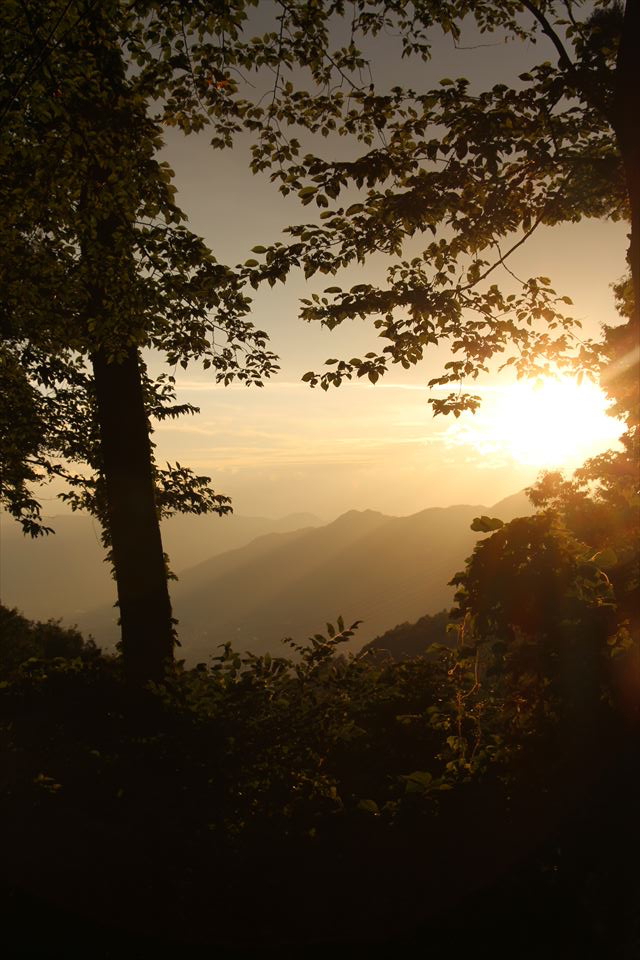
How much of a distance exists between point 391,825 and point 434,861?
349mm

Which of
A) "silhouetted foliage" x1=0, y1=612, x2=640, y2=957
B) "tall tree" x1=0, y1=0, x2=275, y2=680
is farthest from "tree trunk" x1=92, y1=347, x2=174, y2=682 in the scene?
"silhouetted foliage" x1=0, y1=612, x2=640, y2=957

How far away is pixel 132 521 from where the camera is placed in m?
7.32

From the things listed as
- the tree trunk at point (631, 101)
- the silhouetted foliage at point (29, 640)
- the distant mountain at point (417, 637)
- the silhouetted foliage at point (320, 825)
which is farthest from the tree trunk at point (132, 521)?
the distant mountain at point (417, 637)

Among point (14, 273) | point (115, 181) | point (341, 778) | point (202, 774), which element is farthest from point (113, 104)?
point (341, 778)

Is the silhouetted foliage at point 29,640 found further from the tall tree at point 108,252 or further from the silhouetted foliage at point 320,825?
the silhouetted foliage at point 320,825

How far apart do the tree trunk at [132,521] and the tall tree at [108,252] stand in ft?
0.04

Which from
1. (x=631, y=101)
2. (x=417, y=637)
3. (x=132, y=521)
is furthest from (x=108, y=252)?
(x=417, y=637)

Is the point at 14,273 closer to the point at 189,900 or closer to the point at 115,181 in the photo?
the point at 115,181

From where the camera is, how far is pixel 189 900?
342cm

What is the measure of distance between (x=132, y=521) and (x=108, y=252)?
319cm

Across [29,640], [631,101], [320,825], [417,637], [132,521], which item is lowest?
[417,637]

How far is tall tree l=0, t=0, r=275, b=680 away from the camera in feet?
16.6

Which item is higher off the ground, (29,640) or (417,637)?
(29,640)

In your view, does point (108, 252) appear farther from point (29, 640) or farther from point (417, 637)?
point (417, 637)
